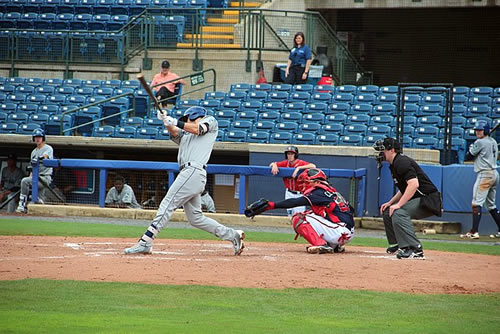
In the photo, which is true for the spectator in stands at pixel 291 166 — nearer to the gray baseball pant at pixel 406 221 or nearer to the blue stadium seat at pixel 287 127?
the blue stadium seat at pixel 287 127

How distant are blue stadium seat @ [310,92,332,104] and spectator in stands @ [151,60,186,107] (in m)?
3.51

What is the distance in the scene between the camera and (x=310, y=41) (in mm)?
23359

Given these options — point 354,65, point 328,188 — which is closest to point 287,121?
point 354,65

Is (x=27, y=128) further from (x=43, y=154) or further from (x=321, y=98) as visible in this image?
(x=321, y=98)

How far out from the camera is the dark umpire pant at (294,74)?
21.4 meters

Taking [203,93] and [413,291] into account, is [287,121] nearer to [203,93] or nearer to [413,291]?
[203,93]

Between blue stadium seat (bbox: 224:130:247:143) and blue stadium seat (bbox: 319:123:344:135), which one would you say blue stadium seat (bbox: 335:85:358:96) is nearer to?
blue stadium seat (bbox: 319:123:344:135)

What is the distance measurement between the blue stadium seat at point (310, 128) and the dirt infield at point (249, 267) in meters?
7.25

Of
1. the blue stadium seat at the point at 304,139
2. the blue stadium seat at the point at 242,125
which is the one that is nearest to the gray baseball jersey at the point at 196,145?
the blue stadium seat at the point at 304,139

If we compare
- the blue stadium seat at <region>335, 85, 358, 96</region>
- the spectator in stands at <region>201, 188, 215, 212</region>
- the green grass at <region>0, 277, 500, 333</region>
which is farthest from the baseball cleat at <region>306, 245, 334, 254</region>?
the blue stadium seat at <region>335, 85, 358, 96</region>

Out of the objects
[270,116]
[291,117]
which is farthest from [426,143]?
[270,116]

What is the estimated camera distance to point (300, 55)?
21.0 m

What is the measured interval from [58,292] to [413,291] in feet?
11.0

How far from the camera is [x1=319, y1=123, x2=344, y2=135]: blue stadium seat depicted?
60.8 feet
